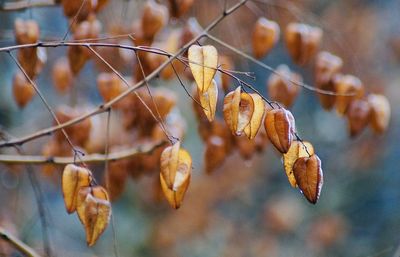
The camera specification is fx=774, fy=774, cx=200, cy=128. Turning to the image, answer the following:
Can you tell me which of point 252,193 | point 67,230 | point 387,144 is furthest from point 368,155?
point 67,230

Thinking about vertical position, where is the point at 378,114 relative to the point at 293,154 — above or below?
above

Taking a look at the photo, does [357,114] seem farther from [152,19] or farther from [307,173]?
[307,173]

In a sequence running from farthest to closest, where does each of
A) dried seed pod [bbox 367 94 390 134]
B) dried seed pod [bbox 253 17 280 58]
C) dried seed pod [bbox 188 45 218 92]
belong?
dried seed pod [bbox 367 94 390 134] → dried seed pod [bbox 253 17 280 58] → dried seed pod [bbox 188 45 218 92]

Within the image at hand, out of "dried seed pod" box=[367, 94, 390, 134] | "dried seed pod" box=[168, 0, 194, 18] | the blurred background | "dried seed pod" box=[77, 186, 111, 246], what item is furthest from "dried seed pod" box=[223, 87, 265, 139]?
the blurred background

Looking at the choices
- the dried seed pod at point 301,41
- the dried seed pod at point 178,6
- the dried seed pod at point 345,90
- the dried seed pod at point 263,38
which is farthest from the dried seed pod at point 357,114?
the dried seed pod at point 178,6

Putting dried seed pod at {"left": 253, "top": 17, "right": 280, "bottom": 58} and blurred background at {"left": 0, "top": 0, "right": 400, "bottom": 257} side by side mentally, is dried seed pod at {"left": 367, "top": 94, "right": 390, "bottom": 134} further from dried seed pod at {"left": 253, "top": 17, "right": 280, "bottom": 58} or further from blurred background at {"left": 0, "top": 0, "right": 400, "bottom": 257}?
blurred background at {"left": 0, "top": 0, "right": 400, "bottom": 257}

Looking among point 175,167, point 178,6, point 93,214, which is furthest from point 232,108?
point 178,6

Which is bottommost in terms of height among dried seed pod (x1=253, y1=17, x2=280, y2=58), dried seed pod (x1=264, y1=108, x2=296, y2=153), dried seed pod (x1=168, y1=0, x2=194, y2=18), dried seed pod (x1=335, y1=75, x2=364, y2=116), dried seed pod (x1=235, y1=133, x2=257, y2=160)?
dried seed pod (x1=264, y1=108, x2=296, y2=153)
